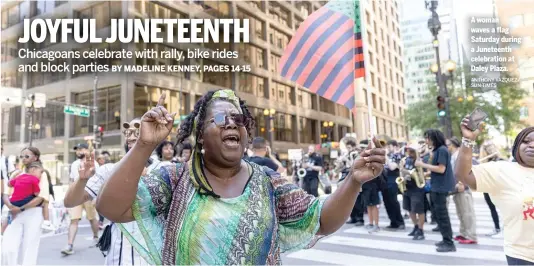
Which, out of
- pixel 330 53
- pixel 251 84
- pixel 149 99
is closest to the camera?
pixel 330 53

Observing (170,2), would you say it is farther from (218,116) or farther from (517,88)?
(218,116)

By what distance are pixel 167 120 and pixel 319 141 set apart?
42652 millimetres

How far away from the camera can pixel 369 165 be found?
168cm

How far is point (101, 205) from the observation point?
4.79 feet

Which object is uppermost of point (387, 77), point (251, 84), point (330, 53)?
point (387, 77)

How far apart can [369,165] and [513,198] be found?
1916mm

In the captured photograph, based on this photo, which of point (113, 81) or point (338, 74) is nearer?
point (338, 74)

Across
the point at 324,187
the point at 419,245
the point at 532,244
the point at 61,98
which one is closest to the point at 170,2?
the point at 61,98

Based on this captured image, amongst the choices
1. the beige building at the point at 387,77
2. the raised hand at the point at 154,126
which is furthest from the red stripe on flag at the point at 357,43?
the beige building at the point at 387,77

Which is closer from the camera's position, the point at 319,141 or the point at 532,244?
the point at 532,244

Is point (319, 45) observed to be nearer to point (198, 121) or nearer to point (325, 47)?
point (325, 47)

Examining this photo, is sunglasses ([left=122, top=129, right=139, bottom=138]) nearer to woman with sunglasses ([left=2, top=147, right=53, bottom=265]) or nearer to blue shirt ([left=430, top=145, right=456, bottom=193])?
woman with sunglasses ([left=2, top=147, right=53, bottom=265])

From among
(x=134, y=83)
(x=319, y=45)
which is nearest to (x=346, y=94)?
(x=319, y=45)

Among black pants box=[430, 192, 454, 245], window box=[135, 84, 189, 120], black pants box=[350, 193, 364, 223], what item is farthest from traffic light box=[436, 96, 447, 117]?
window box=[135, 84, 189, 120]
